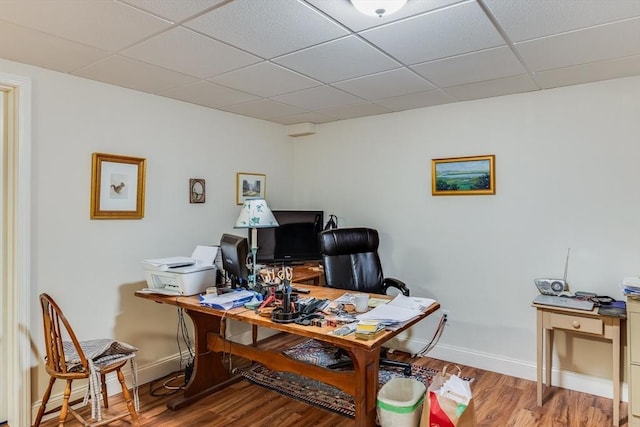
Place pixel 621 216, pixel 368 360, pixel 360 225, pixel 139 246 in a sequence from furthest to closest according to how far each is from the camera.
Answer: pixel 360 225
pixel 139 246
pixel 621 216
pixel 368 360

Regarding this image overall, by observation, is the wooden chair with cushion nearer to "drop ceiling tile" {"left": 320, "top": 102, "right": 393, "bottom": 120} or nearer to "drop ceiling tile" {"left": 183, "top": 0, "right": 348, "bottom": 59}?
"drop ceiling tile" {"left": 183, "top": 0, "right": 348, "bottom": 59}

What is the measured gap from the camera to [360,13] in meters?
1.81

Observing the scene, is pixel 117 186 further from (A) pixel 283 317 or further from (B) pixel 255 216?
(A) pixel 283 317

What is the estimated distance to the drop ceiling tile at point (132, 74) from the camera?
245cm

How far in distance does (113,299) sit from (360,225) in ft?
7.35

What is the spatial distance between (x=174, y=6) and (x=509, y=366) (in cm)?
334

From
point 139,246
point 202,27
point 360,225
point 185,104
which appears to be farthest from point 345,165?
point 202,27

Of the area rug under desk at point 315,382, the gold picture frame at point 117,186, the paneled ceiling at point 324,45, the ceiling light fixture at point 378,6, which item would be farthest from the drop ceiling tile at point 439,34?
the area rug under desk at point 315,382

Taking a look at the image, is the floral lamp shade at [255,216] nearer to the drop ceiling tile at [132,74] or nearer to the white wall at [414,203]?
the white wall at [414,203]

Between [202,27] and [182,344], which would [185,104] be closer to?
[202,27]

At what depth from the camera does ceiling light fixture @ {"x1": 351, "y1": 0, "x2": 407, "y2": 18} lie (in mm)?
1655

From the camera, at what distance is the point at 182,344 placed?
11.0 feet

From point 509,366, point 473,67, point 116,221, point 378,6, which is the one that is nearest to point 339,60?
point 378,6

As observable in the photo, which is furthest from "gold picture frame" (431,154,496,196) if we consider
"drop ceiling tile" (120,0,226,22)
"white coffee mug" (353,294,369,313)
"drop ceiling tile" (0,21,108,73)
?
"drop ceiling tile" (0,21,108,73)
